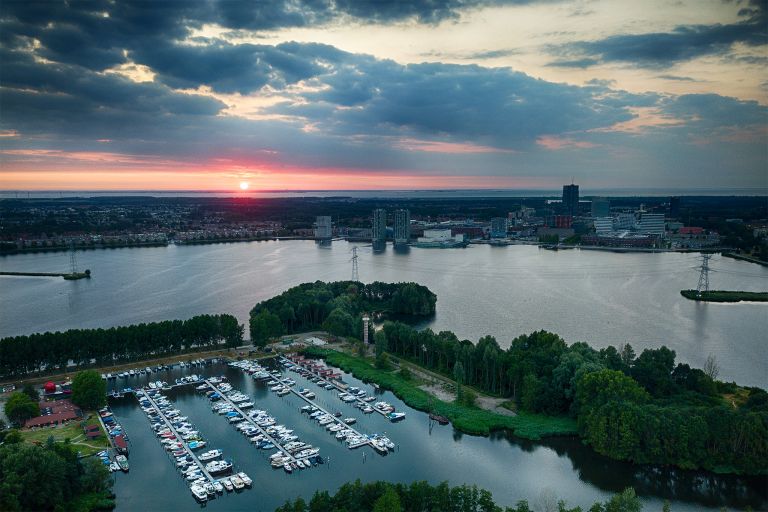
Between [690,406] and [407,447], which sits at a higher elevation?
[690,406]

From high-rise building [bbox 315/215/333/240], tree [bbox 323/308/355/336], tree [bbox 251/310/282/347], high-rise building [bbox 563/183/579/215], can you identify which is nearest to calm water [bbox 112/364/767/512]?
tree [bbox 251/310/282/347]

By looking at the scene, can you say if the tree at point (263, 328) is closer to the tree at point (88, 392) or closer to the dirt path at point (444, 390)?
the dirt path at point (444, 390)

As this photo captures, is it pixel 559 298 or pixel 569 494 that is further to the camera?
pixel 559 298

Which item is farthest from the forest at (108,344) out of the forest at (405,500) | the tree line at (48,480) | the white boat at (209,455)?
the forest at (405,500)

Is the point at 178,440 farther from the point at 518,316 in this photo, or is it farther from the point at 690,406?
the point at 518,316

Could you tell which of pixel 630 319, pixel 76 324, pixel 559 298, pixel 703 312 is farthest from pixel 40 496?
pixel 703 312

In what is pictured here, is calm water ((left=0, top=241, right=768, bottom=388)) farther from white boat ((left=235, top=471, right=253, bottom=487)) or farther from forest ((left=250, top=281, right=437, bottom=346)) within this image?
white boat ((left=235, top=471, right=253, bottom=487))

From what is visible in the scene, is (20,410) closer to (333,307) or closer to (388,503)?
(388,503)

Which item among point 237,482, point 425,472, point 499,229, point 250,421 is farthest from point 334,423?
point 499,229
